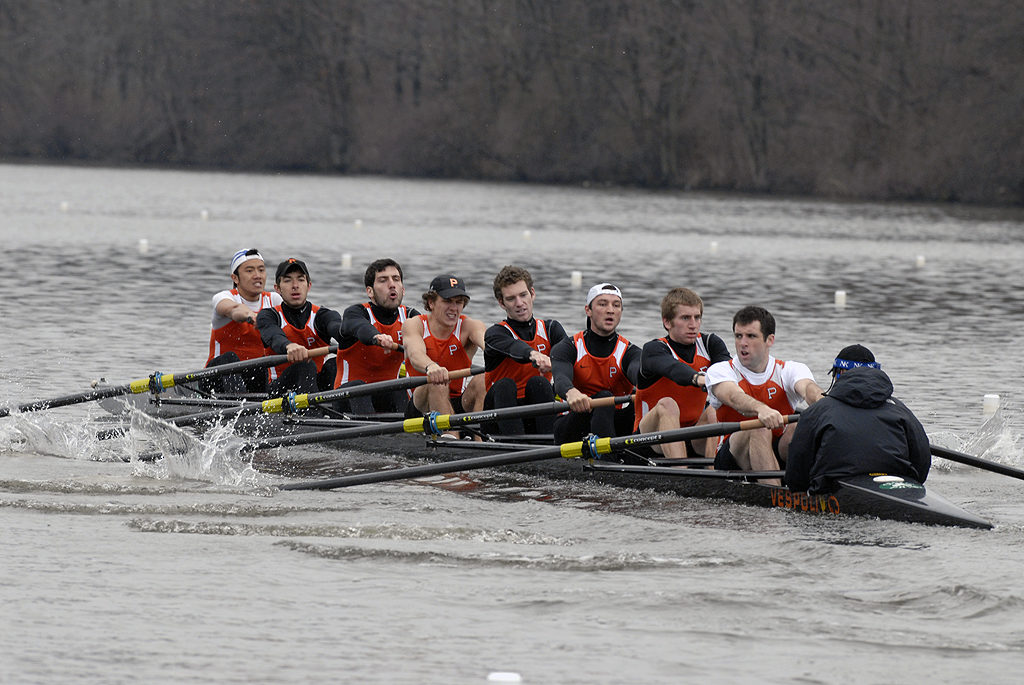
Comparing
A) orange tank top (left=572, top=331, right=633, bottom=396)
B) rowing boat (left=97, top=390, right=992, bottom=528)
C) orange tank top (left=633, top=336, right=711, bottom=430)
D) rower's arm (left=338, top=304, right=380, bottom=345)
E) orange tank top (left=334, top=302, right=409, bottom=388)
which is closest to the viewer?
rowing boat (left=97, top=390, right=992, bottom=528)

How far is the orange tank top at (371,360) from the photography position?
1161cm

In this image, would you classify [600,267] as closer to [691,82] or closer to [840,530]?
[840,530]

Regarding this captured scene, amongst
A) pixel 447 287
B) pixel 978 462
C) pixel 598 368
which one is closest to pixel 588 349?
pixel 598 368

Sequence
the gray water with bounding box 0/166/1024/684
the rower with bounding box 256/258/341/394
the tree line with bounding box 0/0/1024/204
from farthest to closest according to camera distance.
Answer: the tree line with bounding box 0/0/1024/204, the rower with bounding box 256/258/341/394, the gray water with bounding box 0/166/1024/684

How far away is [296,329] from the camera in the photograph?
39.8ft

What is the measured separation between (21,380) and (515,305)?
5906 mm

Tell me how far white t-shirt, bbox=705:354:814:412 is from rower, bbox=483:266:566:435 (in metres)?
1.43

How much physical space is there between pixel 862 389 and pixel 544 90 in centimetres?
6122

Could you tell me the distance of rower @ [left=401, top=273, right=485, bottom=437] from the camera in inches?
424

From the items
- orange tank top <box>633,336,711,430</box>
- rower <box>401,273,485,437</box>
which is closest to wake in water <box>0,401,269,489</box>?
rower <box>401,273,485,437</box>

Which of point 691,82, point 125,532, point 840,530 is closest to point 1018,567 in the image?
point 840,530

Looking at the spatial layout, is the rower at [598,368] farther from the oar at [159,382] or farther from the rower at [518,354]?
the oar at [159,382]

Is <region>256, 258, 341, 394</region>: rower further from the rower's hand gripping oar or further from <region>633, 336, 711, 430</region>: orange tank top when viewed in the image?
<region>633, 336, 711, 430</region>: orange tank top

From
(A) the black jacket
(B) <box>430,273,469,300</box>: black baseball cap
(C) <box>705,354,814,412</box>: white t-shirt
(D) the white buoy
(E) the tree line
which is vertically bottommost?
(D) the white buoy
